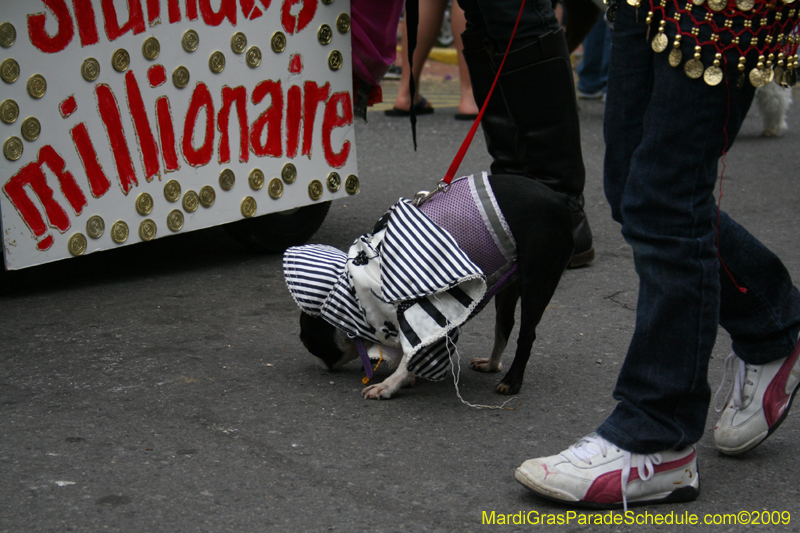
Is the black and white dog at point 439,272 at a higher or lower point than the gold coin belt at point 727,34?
lower

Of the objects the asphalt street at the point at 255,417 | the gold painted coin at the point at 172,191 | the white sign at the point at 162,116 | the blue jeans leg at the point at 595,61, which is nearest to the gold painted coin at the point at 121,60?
the white sign at the point at 162,116

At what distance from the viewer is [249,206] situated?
3369 mm

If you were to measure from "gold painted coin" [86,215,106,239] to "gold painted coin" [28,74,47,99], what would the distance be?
0.44 m

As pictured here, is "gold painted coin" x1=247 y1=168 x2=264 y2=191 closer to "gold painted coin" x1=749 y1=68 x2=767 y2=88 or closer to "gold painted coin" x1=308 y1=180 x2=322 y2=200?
"gold painted coin" x1=308 y1=180 x2=322 y2=200

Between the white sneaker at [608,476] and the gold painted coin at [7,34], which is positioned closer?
the white sneaker at [608,476]

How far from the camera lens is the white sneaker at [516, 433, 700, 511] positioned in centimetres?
177

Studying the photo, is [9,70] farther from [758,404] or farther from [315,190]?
[758,404]

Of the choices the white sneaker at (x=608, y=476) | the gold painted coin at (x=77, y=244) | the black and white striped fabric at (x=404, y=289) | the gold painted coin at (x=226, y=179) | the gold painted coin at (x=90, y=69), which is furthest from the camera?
the gold painted coin at (x=226, y=179)

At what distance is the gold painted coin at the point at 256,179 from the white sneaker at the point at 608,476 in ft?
6.17

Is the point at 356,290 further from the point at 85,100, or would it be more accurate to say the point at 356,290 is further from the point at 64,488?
the point at 85,100

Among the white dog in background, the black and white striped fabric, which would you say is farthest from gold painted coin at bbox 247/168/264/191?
the white dog in background

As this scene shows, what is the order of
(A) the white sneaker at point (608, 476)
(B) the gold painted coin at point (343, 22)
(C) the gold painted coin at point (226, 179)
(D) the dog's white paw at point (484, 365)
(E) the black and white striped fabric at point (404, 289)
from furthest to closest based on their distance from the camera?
(B) the gold painted coin at point (343, 22) < (C) the gold painted coin at point (226, 179) < (D) the dog's white paw at point (484, 365) < (E) the black and white striped fabric at point (404, 289) < (A) the white sneaker at point (608, 476)

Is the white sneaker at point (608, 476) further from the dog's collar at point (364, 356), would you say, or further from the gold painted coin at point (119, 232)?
the gold painted coin at point (119, 232)

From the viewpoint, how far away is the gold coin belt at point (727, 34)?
160 centimetres
